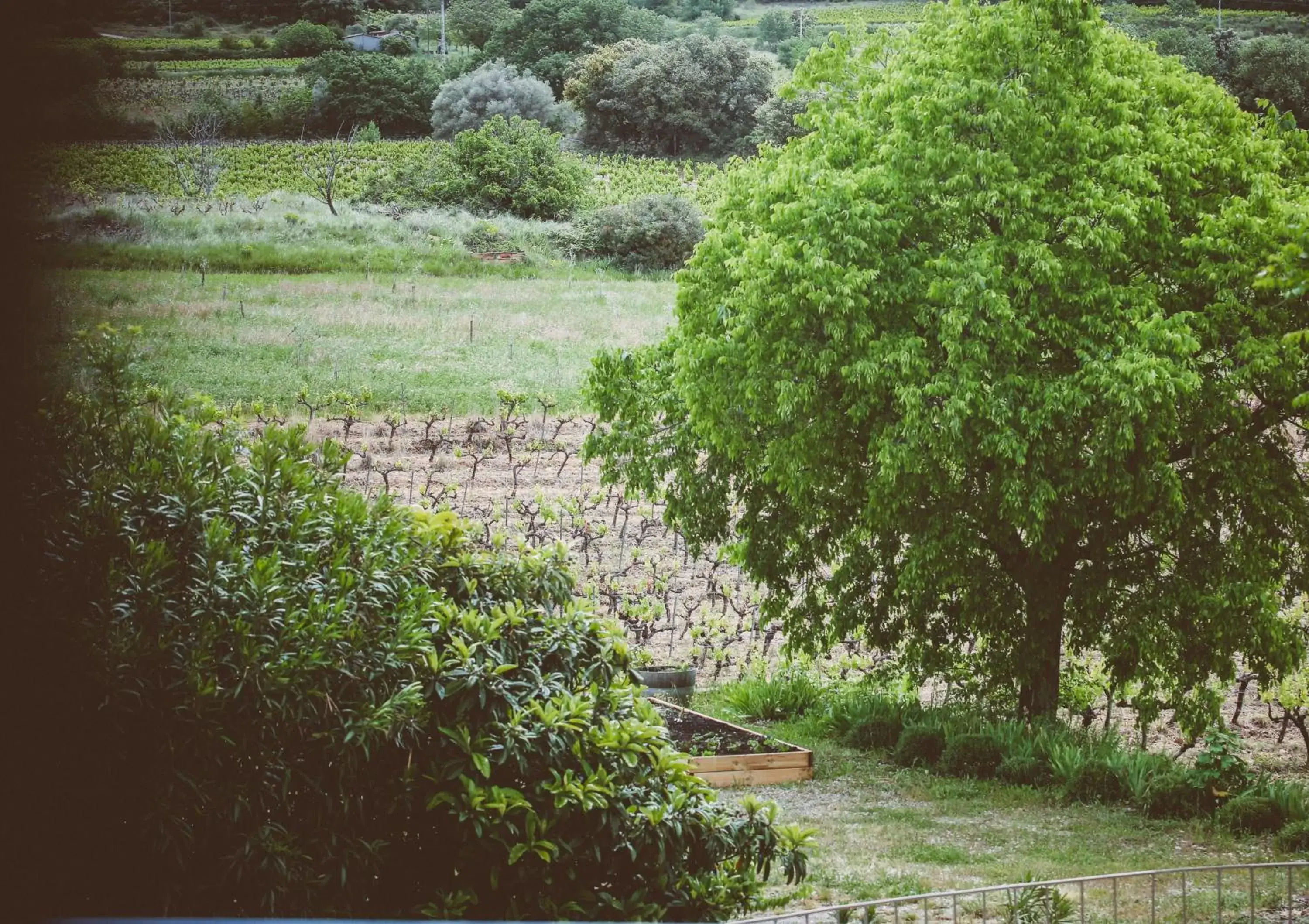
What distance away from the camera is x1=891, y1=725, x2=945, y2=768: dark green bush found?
810 cm

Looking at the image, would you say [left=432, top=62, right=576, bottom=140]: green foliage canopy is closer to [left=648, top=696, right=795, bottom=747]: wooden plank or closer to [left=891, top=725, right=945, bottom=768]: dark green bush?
[left=648, top=696, right=795, bottom=747]: wooden plank

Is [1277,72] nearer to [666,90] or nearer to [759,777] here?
[666,90]

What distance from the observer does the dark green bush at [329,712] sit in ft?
8.76

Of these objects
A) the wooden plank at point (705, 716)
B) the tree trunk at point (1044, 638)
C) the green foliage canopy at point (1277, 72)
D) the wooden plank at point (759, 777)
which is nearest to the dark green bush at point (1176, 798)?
the tree trunk at point (1044, 638)

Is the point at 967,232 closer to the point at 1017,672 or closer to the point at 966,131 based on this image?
the point at 966,131

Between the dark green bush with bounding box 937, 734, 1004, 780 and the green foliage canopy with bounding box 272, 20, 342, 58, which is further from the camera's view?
the green foliage canopy with bounding box 272, 20, 342, 58

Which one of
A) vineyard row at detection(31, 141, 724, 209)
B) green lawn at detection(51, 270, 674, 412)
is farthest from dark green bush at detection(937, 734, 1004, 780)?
green lawn at detection(51, 270, 674, 412)

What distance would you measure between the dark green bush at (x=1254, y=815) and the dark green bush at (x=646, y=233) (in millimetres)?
13216

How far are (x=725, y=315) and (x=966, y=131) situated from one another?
1.92 meters

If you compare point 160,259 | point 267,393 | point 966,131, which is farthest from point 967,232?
point 160,259

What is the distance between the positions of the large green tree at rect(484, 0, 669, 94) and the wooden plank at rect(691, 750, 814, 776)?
14271mm

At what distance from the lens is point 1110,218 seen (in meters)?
7.58

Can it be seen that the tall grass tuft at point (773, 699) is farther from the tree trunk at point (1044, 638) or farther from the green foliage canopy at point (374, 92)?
the green foliage canopy at point (374, 92)

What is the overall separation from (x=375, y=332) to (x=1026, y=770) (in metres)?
9.32
